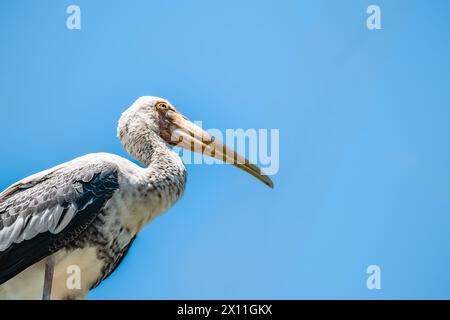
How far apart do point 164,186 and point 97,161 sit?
0.85 m

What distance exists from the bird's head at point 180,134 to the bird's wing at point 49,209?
1.32 meters

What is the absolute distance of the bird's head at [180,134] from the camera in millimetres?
9898

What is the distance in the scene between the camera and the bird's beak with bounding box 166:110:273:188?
9961 mm

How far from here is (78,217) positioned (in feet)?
27.3

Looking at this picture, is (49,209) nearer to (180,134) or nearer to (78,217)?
(78,217)

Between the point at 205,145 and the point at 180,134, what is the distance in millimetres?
367

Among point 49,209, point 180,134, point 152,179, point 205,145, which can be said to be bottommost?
point 49,209

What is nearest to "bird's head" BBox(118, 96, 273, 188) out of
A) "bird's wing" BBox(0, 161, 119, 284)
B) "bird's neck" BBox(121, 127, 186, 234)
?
"bird's neck" BBox(121, 127, 186, 234)

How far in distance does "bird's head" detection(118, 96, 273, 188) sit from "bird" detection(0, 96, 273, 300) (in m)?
0.53

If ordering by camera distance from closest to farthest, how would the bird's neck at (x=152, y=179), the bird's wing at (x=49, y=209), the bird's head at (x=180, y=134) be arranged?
the bird's wing at (x=49, y=209)
the bird's neck at (x=152, y=179)
the bird's head at (x=180, y=134)

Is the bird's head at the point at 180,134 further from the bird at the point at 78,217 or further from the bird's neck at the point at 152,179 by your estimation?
the bird at the point at 78,217

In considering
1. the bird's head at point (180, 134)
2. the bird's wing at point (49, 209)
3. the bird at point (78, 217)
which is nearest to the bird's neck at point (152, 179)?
the bird at point (78, 217)

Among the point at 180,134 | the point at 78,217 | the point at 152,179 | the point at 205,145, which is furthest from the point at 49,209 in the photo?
the point at 205,145
